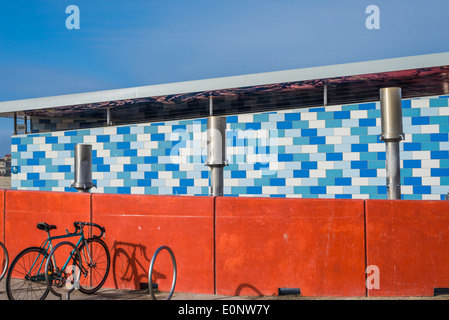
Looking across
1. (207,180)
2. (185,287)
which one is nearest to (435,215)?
(185,287)

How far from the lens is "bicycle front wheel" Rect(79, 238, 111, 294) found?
7.04m

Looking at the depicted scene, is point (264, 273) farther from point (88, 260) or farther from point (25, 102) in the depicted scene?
point (25, 102)


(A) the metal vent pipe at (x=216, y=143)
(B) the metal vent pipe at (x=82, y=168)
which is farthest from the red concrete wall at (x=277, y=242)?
(B) the metal vent pipe at (x=82, y=168)

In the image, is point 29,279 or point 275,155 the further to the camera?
point 275,155

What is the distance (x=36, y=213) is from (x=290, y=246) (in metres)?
4.05

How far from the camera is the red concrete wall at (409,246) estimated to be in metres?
6.41

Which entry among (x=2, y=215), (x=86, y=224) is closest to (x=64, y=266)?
(x=86, y=224)

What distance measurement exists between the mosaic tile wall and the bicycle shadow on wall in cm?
585

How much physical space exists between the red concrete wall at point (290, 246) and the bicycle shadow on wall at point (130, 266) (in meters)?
1.09

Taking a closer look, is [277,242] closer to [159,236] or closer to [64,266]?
[159,236]

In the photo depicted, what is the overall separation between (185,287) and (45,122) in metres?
10.8

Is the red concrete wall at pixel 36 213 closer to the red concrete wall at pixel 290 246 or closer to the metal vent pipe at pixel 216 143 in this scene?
the red concrete wall at pixel 290 246

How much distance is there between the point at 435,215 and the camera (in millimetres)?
6422

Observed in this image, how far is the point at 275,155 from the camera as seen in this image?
1232cm
